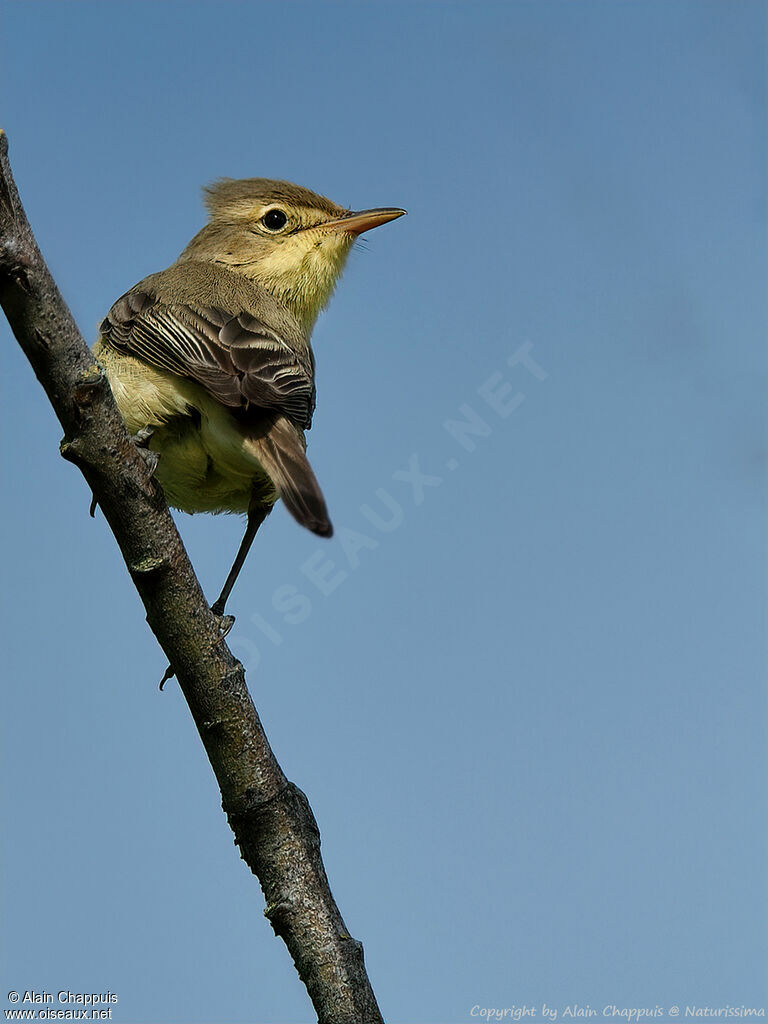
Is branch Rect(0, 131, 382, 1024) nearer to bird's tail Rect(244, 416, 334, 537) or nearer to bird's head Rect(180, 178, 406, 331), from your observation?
bird's tail Rect(244, 416, 334, 537)

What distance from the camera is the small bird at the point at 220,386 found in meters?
4.91

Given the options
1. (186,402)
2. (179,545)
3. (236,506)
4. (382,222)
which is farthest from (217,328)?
A: (382,222)

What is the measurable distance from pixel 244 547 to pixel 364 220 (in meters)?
2.54

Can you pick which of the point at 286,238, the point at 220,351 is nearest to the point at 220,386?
the point at 220,351

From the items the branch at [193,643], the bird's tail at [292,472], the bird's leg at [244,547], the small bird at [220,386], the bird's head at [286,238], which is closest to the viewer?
the branch at [193,643]

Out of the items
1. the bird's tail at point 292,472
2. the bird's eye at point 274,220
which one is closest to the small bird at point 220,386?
the bird's tail at point 292,472

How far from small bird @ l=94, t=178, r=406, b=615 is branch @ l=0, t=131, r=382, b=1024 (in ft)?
2.02

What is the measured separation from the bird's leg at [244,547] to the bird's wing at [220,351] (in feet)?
3.14

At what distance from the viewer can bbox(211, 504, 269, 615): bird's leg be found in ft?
19.8

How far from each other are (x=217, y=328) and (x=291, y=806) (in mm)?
2357

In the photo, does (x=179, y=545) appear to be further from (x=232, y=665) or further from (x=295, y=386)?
(x=295, y=386)

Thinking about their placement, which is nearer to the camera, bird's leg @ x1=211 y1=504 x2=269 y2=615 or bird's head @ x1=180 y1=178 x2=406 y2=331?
bird's leg @ x1=211 y1=504 x2=269 y2=615

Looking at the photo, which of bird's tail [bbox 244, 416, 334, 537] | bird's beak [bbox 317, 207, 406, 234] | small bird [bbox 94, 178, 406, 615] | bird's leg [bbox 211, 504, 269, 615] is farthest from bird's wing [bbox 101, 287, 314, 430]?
bird's beak [bbox 317, 207, 406, 234]

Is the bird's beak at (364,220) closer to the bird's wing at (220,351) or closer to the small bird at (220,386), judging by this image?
the small bird at (220,386)
